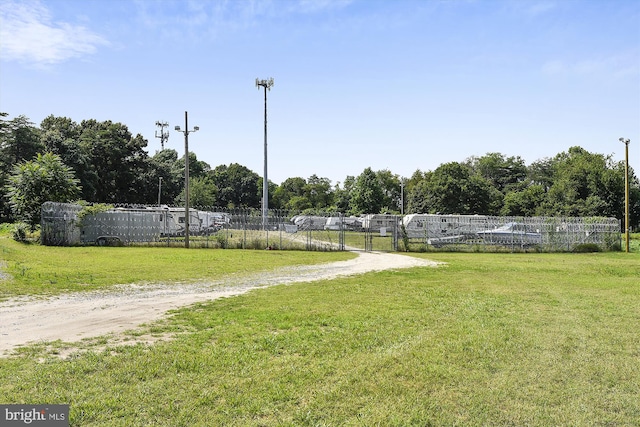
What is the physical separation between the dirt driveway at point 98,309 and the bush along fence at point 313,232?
51.6 ft

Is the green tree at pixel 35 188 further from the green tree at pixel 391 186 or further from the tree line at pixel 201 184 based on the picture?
the green tree at pixel 391 186

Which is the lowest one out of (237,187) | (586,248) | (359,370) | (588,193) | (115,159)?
(586,248)

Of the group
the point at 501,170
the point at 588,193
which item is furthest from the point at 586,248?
the point at 501,170

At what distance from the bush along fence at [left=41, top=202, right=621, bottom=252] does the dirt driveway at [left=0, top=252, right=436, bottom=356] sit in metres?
15.7

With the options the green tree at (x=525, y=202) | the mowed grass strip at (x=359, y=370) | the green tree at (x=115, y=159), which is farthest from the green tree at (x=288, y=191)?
the mowed grass strip at (x=359, y=370)

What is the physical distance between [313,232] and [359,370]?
27487 mm

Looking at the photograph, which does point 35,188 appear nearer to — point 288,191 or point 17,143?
point 17,143

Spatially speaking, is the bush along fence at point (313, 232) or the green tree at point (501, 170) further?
the green tree at point (501, 170)

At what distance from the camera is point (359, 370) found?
5973 millimetres

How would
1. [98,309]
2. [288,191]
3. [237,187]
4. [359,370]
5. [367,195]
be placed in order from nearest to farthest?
1. [359,370]
2. [98,309]
3. [367,195]
4. [237,187]
5. [288,191]

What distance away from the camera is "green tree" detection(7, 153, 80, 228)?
32.2 meters

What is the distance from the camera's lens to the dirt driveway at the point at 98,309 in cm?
777

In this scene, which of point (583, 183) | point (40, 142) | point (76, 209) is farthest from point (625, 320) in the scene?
point (583, 183)

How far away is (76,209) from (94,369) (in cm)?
2814
